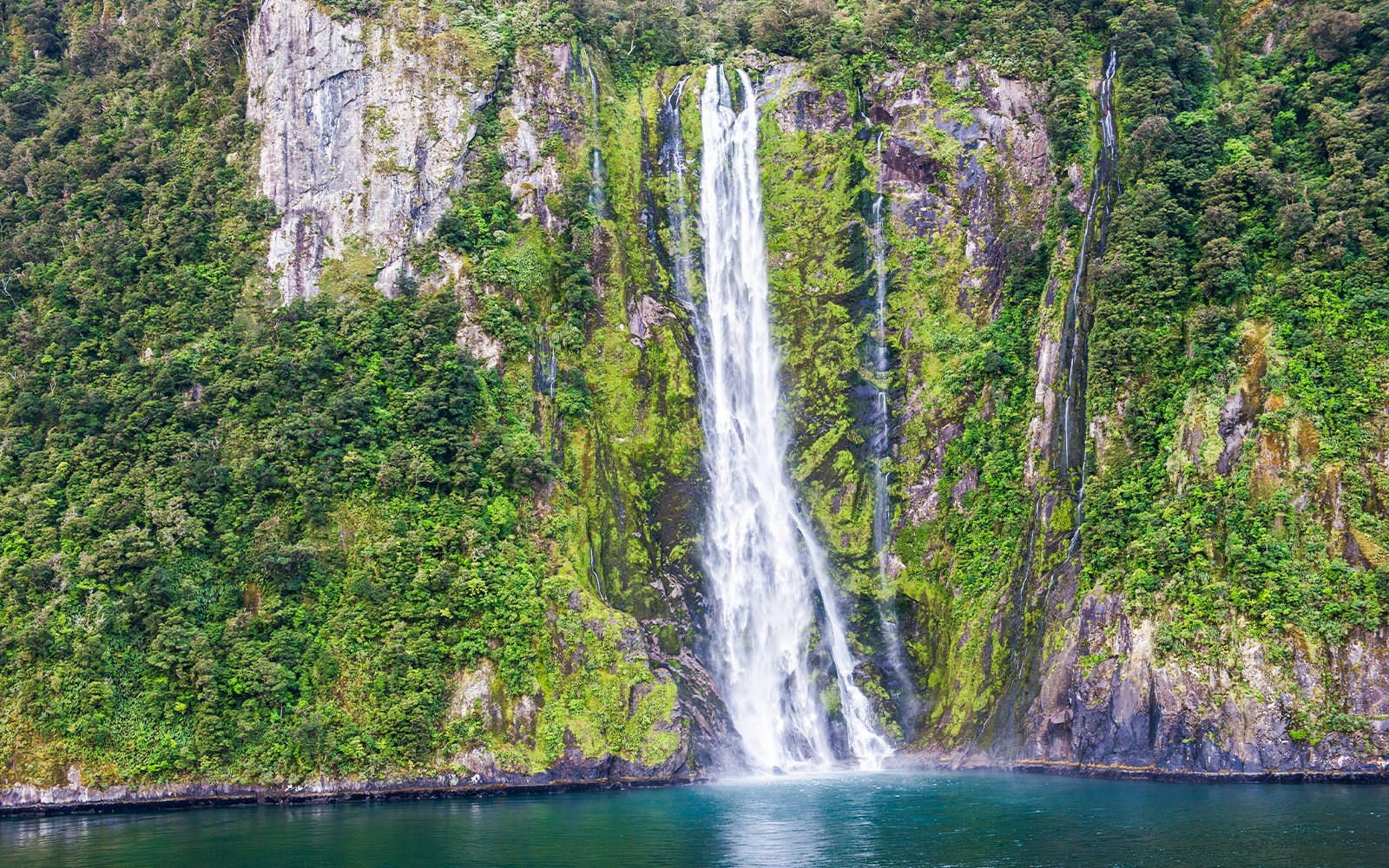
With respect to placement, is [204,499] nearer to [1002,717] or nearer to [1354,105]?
[1002,717]

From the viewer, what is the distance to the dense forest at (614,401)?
3688cm

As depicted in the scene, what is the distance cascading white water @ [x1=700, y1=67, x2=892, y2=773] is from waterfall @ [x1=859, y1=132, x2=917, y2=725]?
5.04 feet

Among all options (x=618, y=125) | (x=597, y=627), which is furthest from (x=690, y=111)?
(x=597, y=627)

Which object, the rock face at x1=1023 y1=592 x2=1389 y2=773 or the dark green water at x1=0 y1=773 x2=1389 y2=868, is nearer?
the dark green water at x1=0 y1=773 x2=1389 y2=868

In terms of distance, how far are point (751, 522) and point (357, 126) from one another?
80.6 feet

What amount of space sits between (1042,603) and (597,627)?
51.2 feet

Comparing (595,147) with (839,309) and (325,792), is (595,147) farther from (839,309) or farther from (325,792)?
(325,792)

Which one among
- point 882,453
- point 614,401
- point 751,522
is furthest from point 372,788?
point 882,453

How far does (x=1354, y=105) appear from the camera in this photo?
41562 mm

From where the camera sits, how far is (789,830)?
27.8 m

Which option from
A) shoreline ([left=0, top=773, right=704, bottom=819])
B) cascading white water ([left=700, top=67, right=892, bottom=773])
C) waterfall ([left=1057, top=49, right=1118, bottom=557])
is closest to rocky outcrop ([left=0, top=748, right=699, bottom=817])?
shoreline ([left=0, top=773, right=704, bottom=819])

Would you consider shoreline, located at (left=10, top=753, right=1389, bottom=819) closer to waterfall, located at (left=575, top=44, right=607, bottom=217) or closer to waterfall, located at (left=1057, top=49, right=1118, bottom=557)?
waterfall, located at (left=1057, top=49, right=1118, bottom=557)

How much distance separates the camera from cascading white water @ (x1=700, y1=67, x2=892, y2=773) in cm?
4194

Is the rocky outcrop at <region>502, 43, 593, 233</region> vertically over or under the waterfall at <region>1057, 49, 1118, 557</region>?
over
